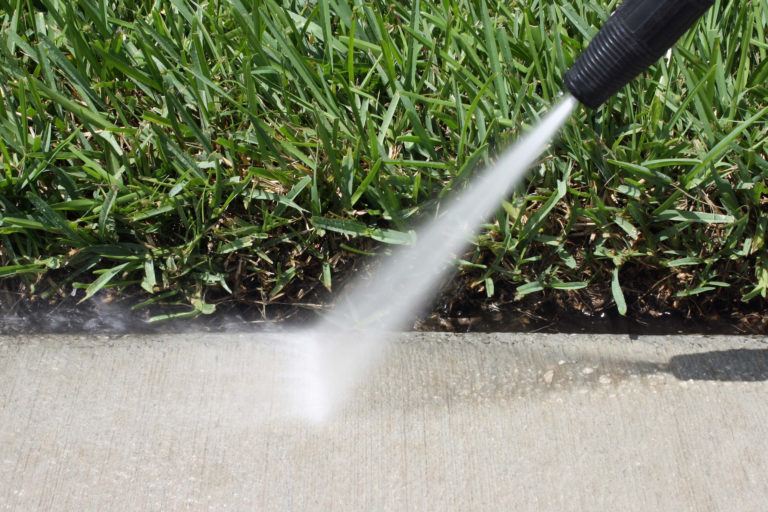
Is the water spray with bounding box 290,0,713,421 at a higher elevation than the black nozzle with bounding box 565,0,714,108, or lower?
lower

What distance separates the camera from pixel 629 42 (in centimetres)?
150

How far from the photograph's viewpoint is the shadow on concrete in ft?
6.43

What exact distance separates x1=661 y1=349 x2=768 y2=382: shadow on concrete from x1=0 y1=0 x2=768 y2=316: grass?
0.47 ft

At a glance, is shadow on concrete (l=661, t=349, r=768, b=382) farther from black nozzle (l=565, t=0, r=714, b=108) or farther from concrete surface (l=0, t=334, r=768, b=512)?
black nozzle (l=565, t=0, r=714, b=108)

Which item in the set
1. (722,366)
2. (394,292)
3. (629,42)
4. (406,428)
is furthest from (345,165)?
(722,366)

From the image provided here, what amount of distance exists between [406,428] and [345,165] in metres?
0.59

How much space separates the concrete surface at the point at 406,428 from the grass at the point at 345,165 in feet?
0.52

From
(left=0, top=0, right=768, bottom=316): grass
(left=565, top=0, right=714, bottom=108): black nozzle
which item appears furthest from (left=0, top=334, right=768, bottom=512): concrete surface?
(left=565, top=0, right=714, bottom=108): black nozzle

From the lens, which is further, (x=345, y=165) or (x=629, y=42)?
(x=345, y=165)

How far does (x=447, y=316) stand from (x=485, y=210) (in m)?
0.28

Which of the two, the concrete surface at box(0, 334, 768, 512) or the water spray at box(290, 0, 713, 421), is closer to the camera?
the concrete surface at box(0, 334, 768, 512)

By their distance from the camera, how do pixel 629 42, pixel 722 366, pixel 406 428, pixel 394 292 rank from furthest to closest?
pixel 394 292
pixel 722 366
pixel 406 428
pixel 629 42

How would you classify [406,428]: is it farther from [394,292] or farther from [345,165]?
[345,165]

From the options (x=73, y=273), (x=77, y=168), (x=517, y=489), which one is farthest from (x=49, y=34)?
(x=517, y=489)
